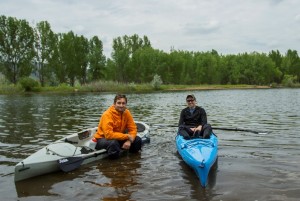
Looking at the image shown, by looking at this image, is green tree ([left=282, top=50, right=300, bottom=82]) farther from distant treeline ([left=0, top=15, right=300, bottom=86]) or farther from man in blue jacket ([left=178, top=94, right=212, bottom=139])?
man in blue jacket ([left=178, top=94, right=212, bottom=139])

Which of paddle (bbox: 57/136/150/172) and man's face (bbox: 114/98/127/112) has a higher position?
man's face (bbox: 114/98/127/112)

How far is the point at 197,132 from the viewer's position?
9.77m

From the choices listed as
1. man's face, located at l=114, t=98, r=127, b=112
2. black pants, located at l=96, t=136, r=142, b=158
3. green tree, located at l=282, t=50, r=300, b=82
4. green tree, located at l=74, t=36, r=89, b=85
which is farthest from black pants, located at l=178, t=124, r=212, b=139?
green tree, located at l=282, t=50, r=300, b=82

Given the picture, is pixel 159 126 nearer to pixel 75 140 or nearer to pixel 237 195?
pixel 75 140

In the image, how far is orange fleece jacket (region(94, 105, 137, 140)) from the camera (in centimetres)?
883

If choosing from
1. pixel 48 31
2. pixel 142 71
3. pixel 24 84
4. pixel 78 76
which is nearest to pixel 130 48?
pixel 142 71

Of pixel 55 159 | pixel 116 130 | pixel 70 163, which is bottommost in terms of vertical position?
pixel 70 163

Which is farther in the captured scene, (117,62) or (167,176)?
(117,62)

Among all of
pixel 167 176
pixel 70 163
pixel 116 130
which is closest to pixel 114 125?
pixel 116 130

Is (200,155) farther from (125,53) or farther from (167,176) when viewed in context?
(125,53)

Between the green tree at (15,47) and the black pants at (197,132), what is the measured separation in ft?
206

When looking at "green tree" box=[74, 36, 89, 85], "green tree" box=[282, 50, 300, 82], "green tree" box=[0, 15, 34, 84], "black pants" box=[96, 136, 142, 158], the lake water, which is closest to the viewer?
the lake water

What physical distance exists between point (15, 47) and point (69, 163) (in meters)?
64.4

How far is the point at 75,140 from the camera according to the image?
10250 millimetres
